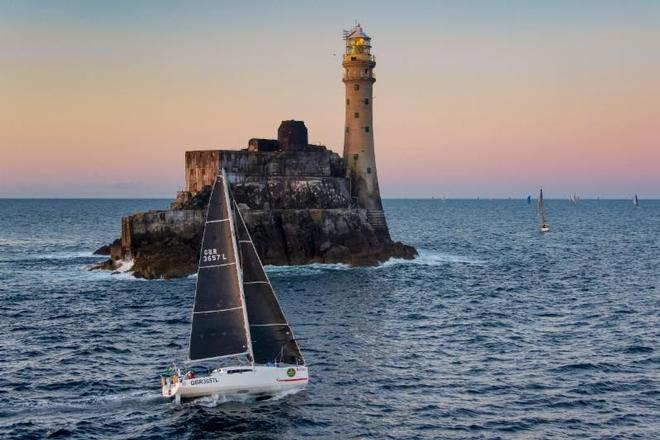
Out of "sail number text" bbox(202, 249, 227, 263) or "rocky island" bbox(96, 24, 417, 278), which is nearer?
"sail number text" bbox(202, 249, 227, 263)

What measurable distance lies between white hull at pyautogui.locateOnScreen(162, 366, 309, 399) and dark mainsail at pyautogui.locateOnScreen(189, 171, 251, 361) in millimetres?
942

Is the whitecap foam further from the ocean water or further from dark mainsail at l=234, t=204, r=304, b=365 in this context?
dark mainsail at l=234, t=204, r=304, b=365

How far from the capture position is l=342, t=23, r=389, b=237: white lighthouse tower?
245ft

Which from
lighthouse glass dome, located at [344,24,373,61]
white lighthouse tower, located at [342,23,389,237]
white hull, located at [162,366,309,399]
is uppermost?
lighthouse glass dome, located at [344,24,373,61]

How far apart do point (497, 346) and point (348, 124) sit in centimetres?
4116

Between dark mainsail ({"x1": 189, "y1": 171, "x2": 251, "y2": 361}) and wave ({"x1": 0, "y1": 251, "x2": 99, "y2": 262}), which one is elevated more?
dark mainsail ({"x1": 189, "y1": 171, "x2": 251, "y2": 361})

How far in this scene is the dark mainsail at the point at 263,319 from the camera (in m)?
29.6

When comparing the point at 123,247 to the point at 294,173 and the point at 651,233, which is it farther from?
the point at 651,233

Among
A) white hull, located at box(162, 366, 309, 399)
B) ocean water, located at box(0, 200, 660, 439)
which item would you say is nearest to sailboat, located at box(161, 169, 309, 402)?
white hull, located at box(162, 366, 309, 399)

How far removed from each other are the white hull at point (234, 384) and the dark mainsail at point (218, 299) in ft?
3.09

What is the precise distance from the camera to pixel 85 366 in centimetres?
3406

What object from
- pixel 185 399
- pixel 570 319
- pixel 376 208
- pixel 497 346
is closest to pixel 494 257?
pixel 376 208

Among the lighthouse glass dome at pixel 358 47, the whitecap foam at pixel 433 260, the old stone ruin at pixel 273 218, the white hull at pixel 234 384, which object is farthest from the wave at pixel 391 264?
the white hull at pixel 234 384

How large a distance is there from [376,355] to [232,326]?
29.8ft
